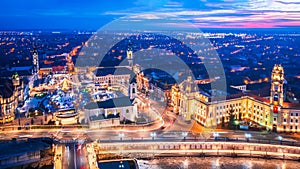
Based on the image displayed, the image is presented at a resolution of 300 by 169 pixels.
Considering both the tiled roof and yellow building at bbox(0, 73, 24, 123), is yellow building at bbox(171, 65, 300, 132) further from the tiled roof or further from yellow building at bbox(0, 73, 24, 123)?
yellow building at bbox(0, 73, 24, 123)

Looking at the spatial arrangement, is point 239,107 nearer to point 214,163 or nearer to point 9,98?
point 214,163

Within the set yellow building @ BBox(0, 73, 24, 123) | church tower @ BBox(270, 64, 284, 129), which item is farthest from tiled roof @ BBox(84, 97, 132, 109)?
church tower @ BBox(270, 64, 284, 129)

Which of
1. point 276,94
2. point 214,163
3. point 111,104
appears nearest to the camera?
point 214,163

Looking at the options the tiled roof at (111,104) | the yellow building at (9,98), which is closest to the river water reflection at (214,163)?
the tiled roof at (111,104)

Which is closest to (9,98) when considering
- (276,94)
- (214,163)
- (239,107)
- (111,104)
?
(111,104)

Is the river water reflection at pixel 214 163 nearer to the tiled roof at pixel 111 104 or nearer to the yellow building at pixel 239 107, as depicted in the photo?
the yellow building at pixel 239 107

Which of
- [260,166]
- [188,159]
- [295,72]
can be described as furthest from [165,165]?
[295,72]

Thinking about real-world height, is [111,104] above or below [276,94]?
below
